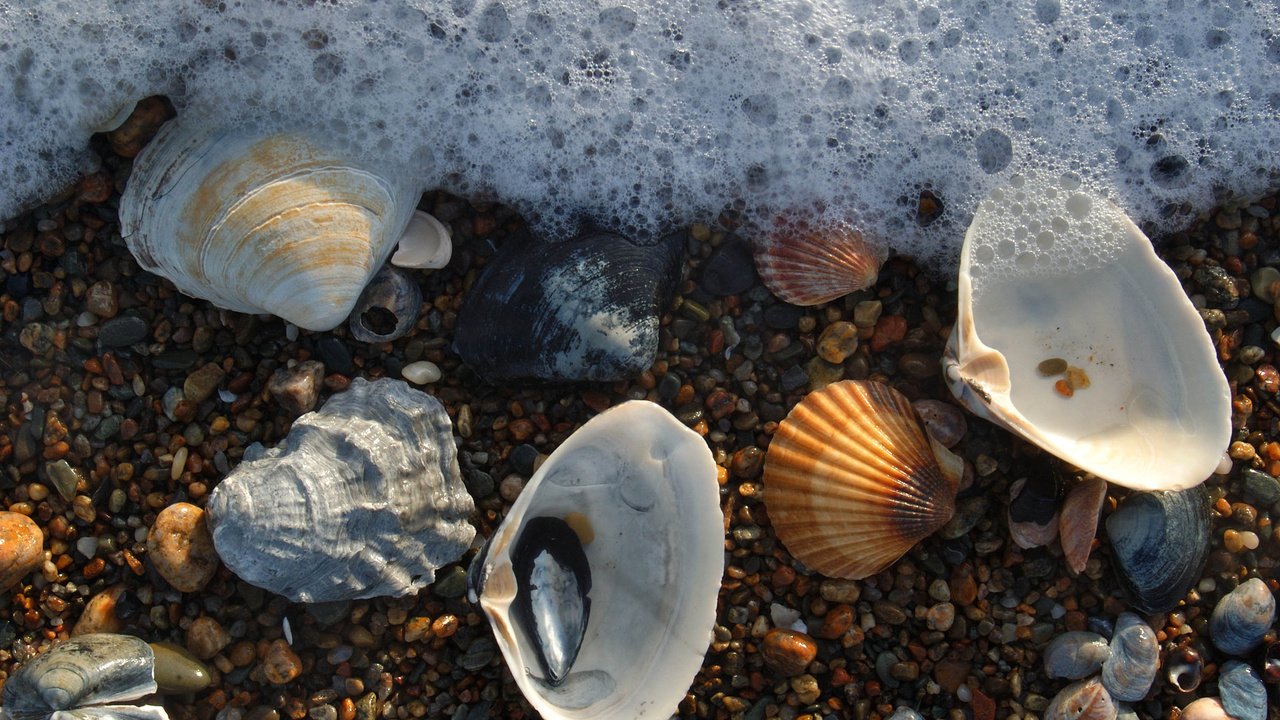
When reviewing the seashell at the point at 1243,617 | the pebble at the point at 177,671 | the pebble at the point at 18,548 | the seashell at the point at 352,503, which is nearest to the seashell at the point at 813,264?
the seashell at the point at 352,503

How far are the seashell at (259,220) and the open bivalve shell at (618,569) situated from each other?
88cm

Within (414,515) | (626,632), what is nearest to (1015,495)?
(626,632)

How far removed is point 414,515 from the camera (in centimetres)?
→ 262

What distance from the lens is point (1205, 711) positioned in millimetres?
2756

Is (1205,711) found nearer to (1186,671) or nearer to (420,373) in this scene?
(1186,671)

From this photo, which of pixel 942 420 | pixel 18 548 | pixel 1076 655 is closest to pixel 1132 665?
pixel 1076 655

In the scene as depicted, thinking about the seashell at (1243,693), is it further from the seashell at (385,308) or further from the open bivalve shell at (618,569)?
the seashell at (385,308)

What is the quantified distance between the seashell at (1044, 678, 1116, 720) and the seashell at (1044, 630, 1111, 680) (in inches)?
1.7

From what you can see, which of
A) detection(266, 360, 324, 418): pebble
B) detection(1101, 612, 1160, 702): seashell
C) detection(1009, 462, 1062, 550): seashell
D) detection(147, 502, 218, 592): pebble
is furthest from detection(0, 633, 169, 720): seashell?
detection(1101, 612, 1160, 702): seashell

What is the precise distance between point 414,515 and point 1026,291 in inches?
82.3

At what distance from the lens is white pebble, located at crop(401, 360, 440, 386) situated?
2805 millimetres

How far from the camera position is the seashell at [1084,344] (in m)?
2.61

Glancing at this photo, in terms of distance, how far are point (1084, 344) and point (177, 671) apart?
302 cm

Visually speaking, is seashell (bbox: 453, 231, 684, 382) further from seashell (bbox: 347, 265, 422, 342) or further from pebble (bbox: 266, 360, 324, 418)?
pebble (bbox: 266, 360, 324, 418)
